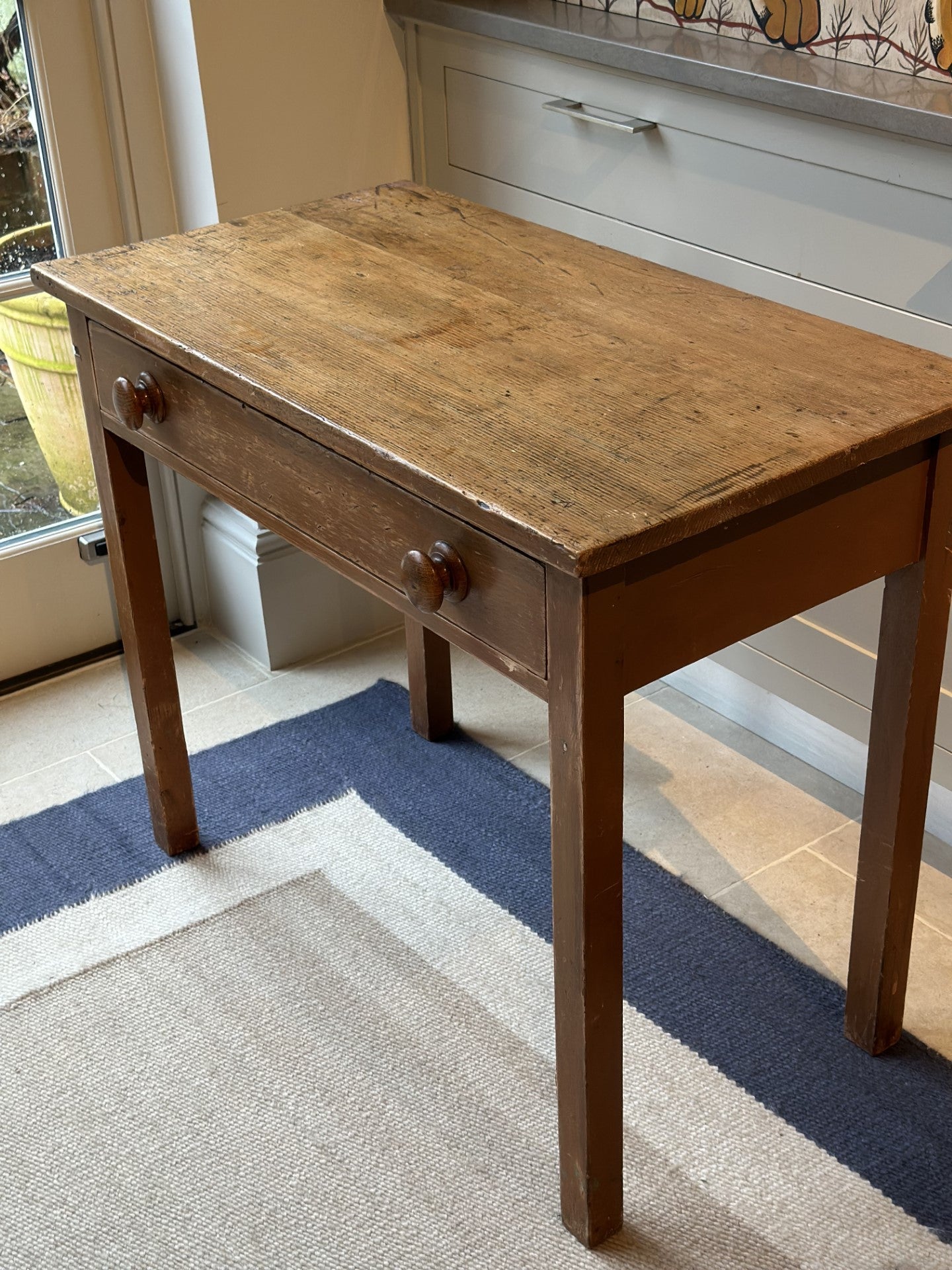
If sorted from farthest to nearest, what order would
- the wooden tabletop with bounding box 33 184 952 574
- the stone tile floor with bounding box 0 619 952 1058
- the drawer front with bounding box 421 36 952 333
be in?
1. the stone tile floor with bounding box 0 619 952 1058
2. the drawer front with bounding box 421 36 952 333
3. the wooden tabletop with bounding box 33 184 952 574

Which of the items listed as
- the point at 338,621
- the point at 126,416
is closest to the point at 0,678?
the point at 338,621

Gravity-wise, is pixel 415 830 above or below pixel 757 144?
below

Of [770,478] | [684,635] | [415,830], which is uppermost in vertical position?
[770,478]

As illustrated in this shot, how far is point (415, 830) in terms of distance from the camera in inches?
81.3

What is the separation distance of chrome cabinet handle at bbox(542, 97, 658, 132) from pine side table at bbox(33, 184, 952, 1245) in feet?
1.19

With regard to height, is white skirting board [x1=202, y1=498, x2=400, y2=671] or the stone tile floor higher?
white skirting board [x1=202, y1=498, x2=400, y2=671]

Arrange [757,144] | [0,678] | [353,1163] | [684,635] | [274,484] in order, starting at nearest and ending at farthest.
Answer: [684,635] → [274,484] → [353,1163] → [757,144] → [0,678]

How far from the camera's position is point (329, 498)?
1333 mm

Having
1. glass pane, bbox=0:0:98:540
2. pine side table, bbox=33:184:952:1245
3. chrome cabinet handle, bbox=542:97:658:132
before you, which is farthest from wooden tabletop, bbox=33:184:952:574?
glass pane, bbox=0:0:98:540

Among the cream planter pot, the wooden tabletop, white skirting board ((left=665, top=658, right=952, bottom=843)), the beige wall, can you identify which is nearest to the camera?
the wooden tabletop

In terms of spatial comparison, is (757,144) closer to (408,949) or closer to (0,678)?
(408,949)

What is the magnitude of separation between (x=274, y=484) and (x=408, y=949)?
718 mm

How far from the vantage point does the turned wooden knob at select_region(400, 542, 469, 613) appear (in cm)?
119

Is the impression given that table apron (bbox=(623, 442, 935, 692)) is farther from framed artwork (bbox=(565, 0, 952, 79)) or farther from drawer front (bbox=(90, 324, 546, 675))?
framed artwork (bbox=(565, 0, 952, 79))
